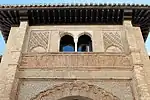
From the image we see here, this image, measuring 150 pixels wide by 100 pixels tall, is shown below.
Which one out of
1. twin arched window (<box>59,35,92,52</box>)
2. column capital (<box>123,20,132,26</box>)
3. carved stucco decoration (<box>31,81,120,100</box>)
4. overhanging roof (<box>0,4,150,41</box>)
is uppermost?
overhanging roof (<box>0,4,150,41</box>)

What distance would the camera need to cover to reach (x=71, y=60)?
778 cm

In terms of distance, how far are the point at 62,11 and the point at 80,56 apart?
6.11 ft

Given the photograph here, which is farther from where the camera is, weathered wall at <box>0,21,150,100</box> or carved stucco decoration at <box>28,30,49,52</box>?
carved stucco decoration at <box>28,30,49,52</box>

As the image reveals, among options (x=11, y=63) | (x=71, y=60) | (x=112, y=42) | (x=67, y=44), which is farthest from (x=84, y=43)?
(x=11, y=63)

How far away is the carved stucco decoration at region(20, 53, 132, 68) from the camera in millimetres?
7625

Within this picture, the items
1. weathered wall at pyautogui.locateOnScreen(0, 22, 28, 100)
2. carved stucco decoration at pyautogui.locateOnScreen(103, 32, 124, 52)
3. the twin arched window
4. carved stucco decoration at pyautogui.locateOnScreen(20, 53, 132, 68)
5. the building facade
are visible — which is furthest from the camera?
the twin arched window

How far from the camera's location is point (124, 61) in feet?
25.3

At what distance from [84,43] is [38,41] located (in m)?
1.41

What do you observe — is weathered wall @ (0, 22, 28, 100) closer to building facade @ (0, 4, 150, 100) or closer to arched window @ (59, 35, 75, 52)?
building facade @ (0, 4, 150, 100)

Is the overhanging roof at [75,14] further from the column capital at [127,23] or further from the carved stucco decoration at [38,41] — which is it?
the carved stucco decoration at [38,41]

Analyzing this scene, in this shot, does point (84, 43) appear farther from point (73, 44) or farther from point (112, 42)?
point (112, 42)

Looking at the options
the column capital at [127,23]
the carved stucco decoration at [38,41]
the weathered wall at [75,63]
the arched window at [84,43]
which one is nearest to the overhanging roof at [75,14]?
the column capital at [127,23]

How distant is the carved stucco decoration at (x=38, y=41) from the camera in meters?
8.27

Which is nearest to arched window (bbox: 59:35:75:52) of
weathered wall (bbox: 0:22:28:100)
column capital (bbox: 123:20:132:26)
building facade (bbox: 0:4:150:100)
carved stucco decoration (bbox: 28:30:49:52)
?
building facade (bbox: 0:4:150:100)
